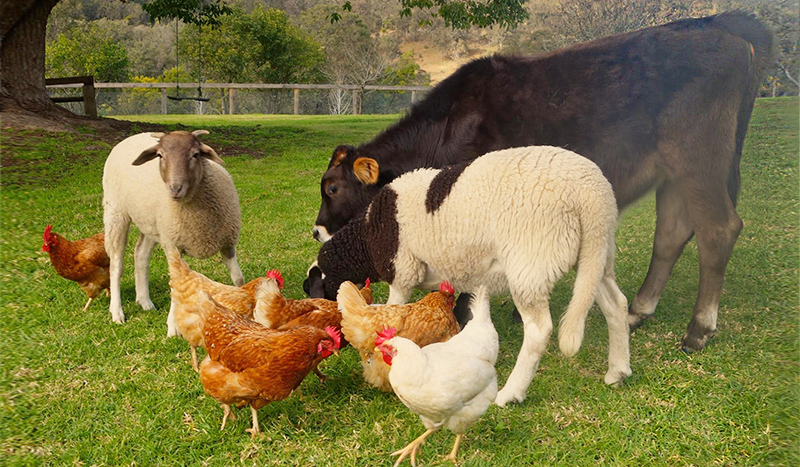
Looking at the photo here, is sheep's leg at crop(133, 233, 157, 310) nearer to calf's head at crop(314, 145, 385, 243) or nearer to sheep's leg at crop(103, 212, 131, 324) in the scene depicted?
sheep's leg at crop(103, 212, 131, 324)

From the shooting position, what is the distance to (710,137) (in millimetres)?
4531

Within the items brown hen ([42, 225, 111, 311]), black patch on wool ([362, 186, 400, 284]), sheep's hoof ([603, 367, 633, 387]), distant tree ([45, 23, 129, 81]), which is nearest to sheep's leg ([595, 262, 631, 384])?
sheep's hoof ([603, 367, 633, 387])

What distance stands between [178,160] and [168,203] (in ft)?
1.60

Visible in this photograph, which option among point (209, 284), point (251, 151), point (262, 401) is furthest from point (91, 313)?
point (251, 151)

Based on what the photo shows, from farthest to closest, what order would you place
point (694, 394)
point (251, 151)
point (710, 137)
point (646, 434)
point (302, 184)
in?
point (251, 151)
point (302, 184)
point (710, 137)
point (694, 394)
point (646, 434)

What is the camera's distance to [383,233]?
464 centimetres

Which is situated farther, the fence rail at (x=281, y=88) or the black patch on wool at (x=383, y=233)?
the fence rail at (x=281, y=88)

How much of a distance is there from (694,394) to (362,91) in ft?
80.0

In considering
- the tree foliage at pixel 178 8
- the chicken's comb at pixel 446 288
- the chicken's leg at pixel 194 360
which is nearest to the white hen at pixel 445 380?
the chicken's comb at pixel 446 288

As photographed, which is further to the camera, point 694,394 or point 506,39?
point 506,39

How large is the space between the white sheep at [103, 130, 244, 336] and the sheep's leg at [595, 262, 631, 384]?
11.4 ft

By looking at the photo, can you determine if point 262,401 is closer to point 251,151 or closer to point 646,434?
point 646,434

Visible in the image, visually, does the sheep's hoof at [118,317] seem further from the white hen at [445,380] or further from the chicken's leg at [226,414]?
the white hen at [445,380]

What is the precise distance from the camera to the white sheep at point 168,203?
502 cm
